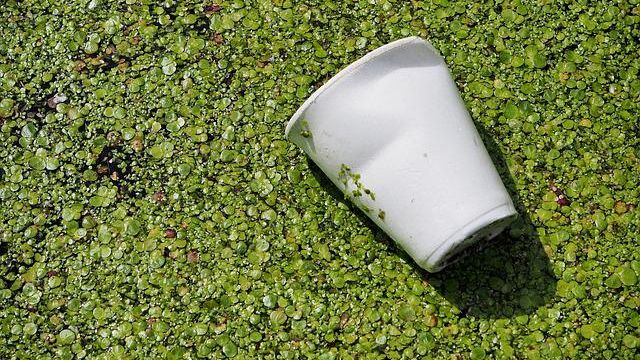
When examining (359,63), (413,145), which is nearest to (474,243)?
(413,145)

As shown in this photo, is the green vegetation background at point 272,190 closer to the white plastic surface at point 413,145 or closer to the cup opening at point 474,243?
the cup opening at point 474,243

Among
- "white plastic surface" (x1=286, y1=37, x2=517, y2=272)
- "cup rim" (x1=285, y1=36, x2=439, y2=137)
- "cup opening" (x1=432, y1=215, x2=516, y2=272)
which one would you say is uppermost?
"cup rim" (x1=285, y1=36, x2=439, y2=137)

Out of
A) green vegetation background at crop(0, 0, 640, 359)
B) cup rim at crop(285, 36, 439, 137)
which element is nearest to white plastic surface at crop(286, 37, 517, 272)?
cup rim at crop(285, 36, 439, 137)

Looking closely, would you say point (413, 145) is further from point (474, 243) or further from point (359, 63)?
point (474, 243)

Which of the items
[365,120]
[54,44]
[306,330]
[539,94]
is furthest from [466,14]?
[54,44]

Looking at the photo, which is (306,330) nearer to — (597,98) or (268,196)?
(268,196)

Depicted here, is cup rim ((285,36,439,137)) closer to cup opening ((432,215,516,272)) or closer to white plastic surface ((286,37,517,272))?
white plastic surface ((286,37,517,272))
